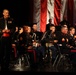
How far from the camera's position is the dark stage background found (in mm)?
13266

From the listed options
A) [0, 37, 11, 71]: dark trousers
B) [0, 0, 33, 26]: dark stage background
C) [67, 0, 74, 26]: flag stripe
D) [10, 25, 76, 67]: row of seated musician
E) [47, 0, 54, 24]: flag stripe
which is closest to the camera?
[0, 37, 11, 71]: dark trousers

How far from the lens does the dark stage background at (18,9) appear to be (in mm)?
13266

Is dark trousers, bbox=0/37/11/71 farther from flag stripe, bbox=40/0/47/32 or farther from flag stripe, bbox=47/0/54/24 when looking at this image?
flag stripe, bbox=47/0/54/24

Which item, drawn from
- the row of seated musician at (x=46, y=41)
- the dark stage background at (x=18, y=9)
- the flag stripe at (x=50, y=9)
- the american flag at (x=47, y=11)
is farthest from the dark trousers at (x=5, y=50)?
the dark stage background at (x=18, y=9)

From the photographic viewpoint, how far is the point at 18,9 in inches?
525

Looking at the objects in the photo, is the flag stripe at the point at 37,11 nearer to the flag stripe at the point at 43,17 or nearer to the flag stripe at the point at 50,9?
the flag stripe at the point at 43,17

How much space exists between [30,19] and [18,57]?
366 cm

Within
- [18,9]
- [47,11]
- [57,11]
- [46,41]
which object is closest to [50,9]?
[47,11]

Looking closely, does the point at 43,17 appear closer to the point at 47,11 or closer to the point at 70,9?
the point at 47,11

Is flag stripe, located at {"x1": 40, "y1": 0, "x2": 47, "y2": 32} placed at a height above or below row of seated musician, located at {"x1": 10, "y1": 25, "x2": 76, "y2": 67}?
above

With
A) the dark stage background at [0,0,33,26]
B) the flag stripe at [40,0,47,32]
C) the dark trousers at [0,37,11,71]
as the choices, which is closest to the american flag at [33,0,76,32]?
the flag stripe at [40,0,47,32]

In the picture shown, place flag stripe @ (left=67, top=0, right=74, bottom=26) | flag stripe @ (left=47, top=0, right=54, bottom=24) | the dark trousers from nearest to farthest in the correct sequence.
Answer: the dark trousers, flag stripe @ (left=47, top=0, right=54, bottom=24), flag stripe @ (left=67, top=0, right=74, bottom=26)

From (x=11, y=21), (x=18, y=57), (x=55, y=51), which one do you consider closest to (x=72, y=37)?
(x=55, y=51)

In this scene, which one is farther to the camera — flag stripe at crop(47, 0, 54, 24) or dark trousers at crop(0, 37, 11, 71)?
flag stripe at crop(47, 0, 54, 24)
